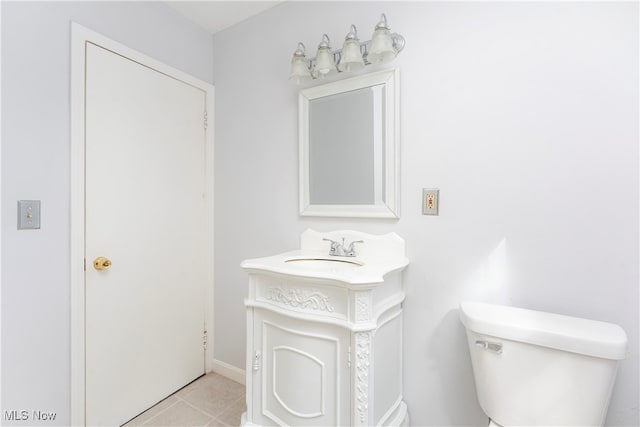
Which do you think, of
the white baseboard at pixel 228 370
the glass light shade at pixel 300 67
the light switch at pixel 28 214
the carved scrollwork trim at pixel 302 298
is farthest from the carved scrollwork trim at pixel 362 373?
the light switch at pixel 28 214

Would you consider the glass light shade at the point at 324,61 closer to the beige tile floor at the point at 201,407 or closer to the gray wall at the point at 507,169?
the gray wall at the point at 507,169

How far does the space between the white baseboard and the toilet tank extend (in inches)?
55.9

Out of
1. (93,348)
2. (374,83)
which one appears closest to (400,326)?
(374,83)

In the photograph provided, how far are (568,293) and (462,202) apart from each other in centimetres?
48

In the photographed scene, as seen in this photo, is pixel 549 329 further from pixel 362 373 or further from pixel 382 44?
pixel 382 44

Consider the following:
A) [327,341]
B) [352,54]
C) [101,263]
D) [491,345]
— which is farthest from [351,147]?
[101,263]

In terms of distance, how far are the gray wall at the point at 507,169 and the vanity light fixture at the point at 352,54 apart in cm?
12

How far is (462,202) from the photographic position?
4.20 ft

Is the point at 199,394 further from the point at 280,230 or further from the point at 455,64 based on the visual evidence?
the point at 455,64

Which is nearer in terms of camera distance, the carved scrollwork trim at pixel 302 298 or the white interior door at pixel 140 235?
the carved scrollwork trim at pixel 302 298

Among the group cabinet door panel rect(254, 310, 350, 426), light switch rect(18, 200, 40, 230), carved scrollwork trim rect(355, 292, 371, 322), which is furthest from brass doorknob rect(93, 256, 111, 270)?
carved scrollwork trim rect(355, 292, 371, 322)

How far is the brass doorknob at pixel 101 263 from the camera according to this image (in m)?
1.47

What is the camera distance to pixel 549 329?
0.97 metres

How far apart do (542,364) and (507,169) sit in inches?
27.0
